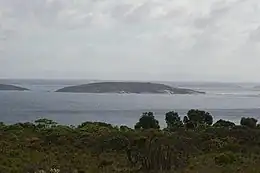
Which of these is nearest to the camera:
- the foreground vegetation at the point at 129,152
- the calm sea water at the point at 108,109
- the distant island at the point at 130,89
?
the foreground vegetation at the point at 129,152

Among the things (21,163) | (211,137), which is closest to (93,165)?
(21,163)

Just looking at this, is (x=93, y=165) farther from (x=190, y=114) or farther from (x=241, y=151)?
(x=190, y=114)

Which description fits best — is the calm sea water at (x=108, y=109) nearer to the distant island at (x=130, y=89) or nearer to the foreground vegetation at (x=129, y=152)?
the foreground vegetation at (x=129, y=152)

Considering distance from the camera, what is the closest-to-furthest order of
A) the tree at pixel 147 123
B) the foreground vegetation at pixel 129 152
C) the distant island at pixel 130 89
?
the foreground vegetation at pixel 129 152
the tree at pixel 147 123
the distant island at pixel 130 89

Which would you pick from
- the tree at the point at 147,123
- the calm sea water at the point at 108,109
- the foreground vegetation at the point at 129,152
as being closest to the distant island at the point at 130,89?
the calm sea water at the point at 108,109

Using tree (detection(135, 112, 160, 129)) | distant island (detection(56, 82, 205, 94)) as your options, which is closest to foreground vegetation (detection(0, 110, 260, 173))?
tree (detection(135, 112, 160, 129))

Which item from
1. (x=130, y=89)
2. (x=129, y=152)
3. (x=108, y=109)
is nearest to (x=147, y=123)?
(x=129, y=152)

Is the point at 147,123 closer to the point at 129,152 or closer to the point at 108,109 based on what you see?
the point at 129,152

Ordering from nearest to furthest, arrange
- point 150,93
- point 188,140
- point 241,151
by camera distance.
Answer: point 241,151 < point 188,140 < point 150,93

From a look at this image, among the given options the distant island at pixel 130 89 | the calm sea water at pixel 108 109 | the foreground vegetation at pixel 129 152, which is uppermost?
the distant island at pixel 130 89
